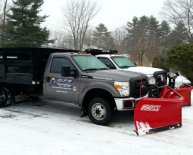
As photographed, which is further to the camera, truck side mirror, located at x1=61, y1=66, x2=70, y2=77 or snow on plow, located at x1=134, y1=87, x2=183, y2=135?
truck side mirror, located at x1=61, y1=66, x2=70, y2=77

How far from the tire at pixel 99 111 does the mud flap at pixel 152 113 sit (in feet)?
2.91

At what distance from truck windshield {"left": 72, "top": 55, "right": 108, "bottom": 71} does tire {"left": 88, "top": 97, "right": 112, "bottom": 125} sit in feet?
3.52

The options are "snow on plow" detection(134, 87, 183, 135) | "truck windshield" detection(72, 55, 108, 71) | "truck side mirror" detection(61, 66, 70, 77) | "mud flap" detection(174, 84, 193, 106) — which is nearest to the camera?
"snow on plow" detection(134, 87, 183, 135)

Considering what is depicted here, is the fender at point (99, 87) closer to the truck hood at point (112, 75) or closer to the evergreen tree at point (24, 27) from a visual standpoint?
the truck hood at point (112, 75)

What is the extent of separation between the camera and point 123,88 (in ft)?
26.7

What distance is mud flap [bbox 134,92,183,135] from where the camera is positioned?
759cm

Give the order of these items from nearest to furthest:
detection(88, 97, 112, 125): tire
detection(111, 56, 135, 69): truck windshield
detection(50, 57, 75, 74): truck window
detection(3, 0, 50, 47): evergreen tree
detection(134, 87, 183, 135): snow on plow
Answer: detection(134, 87, 183, 135): snow on plow → detection(88, 97, 112, 125): tire → detection(50, 57, 75, 74): truck window → detection(111, 56, 135, 69): truck windshield → detection(3, 0, 50, 47): evergreen tree

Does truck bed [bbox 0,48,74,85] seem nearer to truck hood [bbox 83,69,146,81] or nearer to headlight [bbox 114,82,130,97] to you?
truck hood [bbox 83,69,146,81]

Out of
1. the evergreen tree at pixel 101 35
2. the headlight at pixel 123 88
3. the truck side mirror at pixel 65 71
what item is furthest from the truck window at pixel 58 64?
the evergreen tree at pixel 101 35

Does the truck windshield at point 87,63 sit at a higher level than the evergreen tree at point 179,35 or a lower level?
lower

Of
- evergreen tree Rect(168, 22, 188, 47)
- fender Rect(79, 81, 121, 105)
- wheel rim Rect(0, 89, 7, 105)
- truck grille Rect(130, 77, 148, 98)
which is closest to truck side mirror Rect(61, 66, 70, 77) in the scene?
fender Rect(79, 81, 121, 105)

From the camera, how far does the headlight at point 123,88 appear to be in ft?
26.7

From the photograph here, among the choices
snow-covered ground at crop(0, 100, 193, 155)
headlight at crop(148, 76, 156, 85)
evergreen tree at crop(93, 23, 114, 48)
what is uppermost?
evergreen tree at crop(93, 23, 114, 48)

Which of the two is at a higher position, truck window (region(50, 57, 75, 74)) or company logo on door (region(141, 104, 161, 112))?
truck window (region(50, 57, 75, 74))
